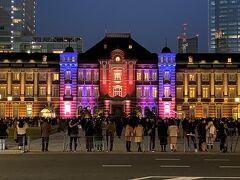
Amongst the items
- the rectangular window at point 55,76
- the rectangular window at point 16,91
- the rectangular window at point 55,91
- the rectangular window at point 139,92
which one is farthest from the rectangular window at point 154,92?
the rectangular window at point 16,91

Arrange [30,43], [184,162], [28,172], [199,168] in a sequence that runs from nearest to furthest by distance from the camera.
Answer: [28,172]
[199,168]
[184,162]
[30,43]

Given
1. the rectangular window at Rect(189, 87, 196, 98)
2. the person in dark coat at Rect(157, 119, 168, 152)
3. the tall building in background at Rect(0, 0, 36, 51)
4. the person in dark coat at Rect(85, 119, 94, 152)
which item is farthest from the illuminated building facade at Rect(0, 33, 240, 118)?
the tall building in background at Rect(0, 0, 36, 51)

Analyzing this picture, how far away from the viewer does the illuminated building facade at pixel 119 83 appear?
98438 mm

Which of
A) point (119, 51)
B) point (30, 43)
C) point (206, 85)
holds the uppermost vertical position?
point (30, 43)

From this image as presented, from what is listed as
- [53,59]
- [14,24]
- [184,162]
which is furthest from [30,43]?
[184,162]

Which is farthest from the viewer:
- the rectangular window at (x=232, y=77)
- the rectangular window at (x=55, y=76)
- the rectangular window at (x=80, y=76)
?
the rectangular window at (x=232, y=77)

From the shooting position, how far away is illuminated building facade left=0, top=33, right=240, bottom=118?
98.4 meters

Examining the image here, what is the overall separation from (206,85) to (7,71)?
38114 millimetres

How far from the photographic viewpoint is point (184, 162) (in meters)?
22.6

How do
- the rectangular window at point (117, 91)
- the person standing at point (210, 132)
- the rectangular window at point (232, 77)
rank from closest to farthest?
the person standing at point (210, 132) → the rectangular window at point (117, 91) → the rectangular window at point (232, 77)

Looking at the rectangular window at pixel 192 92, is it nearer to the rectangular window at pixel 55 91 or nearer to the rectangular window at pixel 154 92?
the rectangular window at pixel 154 92

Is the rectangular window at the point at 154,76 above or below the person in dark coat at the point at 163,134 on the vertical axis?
above

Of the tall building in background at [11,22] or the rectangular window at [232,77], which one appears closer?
the rectangular window at [232,77]

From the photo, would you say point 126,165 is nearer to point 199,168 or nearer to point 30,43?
point 199,168
